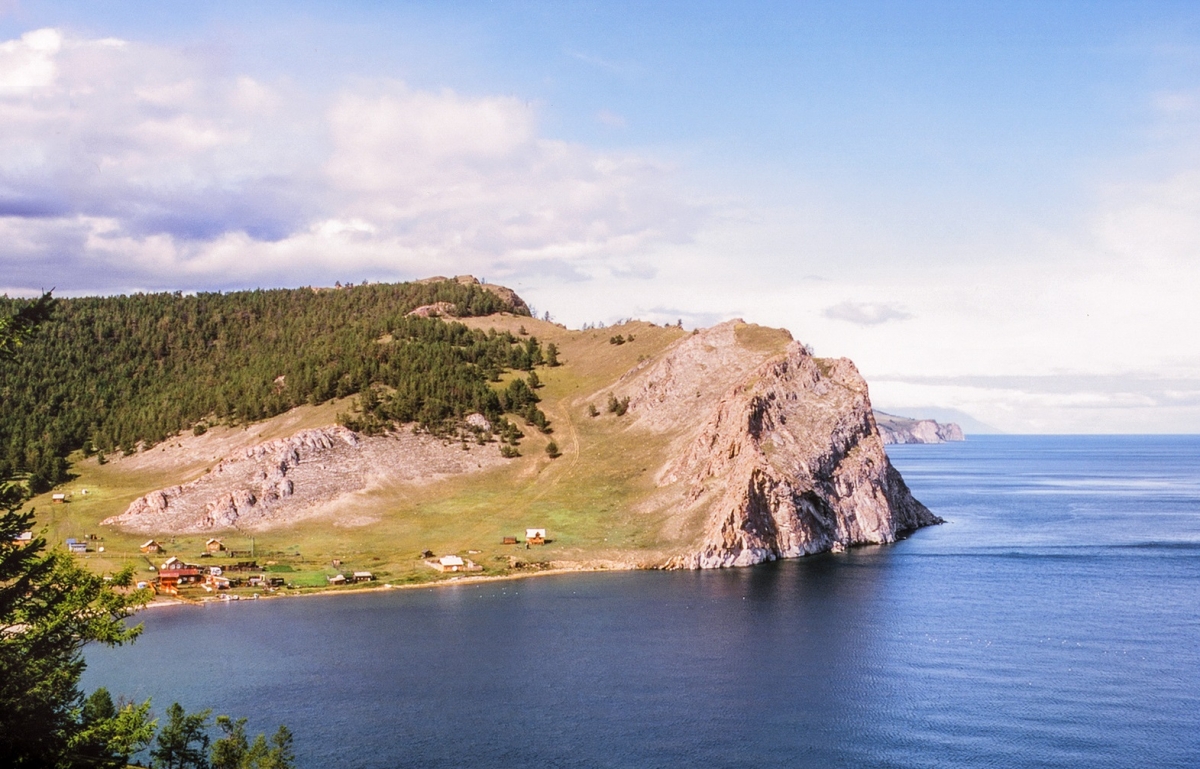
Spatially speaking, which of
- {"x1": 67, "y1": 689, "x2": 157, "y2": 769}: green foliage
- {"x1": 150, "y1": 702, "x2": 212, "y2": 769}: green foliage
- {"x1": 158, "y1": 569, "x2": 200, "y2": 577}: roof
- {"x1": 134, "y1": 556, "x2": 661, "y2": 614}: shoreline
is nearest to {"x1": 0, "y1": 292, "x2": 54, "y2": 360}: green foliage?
{"x1": 67, "y1": 689, "x2": 157, "y2": 769}: green foliage

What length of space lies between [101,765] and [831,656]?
259 ft

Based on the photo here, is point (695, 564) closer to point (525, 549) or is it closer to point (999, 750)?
point (525, 549)

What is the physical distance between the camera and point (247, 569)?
164875mm

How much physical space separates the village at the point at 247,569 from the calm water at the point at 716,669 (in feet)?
32.4

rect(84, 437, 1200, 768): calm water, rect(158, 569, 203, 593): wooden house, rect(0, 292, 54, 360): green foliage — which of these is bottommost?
rect(84, 437, 1200, 768): calm water

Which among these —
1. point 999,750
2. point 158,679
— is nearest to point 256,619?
point 158,679

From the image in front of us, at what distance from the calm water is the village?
9.89 m

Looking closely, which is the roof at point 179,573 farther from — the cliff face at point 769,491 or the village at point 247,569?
the cliff face at point 769,491

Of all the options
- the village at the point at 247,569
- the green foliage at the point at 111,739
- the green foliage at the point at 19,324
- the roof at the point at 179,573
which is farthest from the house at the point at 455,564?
the green foliage at the point at 19,324

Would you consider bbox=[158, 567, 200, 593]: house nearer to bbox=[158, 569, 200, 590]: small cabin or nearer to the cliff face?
bbox=[158, 569, 200, 590]: small cabin

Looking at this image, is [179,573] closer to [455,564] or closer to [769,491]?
[455,564]

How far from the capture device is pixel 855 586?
150 meters

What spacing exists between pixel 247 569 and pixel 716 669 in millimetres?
96243

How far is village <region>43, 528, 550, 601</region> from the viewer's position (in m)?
154
